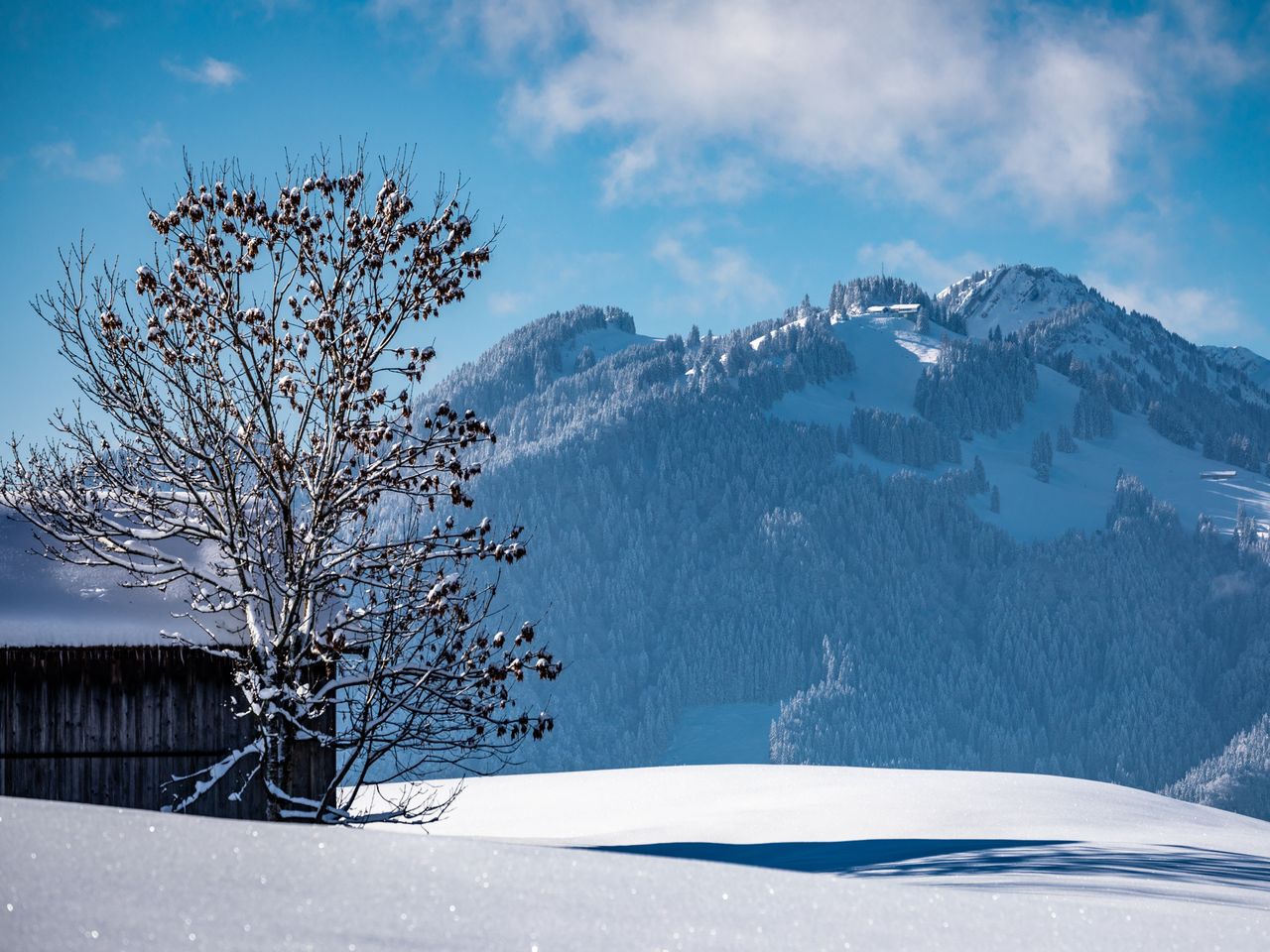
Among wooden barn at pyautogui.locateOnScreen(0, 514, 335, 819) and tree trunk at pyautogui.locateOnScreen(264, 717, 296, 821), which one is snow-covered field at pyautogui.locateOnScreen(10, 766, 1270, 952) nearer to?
tree trunk at pyautogui.locateOnScreen(264, 717, 296, 821)

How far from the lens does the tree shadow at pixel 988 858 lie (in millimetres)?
11000

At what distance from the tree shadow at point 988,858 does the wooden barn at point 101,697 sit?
5128 mm

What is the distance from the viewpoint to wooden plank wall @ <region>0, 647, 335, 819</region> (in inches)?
502

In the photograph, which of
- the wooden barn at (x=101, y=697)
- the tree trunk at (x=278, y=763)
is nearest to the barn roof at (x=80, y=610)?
the wooden barn at (x=101, y=697)

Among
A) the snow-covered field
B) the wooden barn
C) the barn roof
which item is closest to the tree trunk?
the barn roof

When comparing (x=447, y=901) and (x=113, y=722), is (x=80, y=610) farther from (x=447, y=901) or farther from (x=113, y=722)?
(x=447, y=901)

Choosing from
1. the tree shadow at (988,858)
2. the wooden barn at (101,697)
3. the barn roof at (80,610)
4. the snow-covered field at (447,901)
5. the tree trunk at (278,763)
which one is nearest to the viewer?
the snow-covered field at (447,901)

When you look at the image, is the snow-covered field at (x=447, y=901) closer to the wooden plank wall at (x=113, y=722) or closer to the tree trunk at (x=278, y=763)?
the tree trunk at (x=278, y=763)

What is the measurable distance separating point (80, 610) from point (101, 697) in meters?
1.08

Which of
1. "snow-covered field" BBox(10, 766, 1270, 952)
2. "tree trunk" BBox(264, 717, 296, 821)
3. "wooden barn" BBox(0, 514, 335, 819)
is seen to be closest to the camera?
"snow-covered field" BBox(10, 766, 1270, 952)

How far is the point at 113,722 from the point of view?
509 inches

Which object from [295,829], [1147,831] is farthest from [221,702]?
[1147,831]

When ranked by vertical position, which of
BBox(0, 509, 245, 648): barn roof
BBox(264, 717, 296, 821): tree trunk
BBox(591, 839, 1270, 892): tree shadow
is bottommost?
BBox(591, 839, 1270, 892): tree shadow

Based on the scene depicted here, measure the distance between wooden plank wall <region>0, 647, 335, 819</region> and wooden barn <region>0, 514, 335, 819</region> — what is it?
0.01 metres
